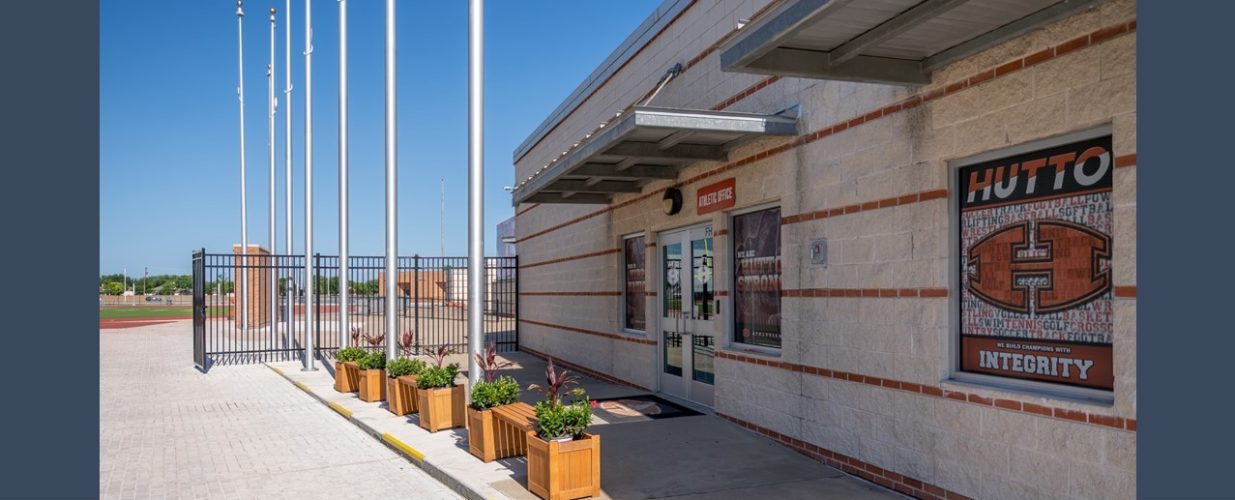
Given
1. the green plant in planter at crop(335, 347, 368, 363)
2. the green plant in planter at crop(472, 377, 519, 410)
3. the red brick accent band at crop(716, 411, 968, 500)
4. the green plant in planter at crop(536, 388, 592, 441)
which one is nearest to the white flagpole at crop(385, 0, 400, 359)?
the green plant in planter at crop(335, 347, 368, 363)

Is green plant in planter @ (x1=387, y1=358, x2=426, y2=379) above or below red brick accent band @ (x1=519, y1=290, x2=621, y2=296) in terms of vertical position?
below

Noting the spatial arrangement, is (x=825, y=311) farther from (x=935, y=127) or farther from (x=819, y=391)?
(x=935, y=127)

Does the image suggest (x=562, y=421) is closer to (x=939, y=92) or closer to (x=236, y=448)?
(x=939, y=92)

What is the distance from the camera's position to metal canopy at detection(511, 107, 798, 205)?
8.12 meters

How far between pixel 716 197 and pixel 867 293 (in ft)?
10.4

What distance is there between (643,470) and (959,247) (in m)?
3.39

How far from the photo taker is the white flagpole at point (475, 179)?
30.1ft

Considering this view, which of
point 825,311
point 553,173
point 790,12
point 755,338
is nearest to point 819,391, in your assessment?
point 825,311

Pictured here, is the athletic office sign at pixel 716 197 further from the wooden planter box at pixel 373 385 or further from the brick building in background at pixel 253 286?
the brick building in background at pixel 253 286

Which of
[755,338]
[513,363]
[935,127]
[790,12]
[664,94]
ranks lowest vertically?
[513,363]

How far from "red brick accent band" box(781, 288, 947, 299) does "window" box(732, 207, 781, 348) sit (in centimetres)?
50

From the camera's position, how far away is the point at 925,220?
258 inches

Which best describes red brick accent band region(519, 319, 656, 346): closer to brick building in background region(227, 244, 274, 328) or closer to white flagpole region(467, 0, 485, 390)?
white flagpole region(467, 0, 485, 390)

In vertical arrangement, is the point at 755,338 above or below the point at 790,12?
below
